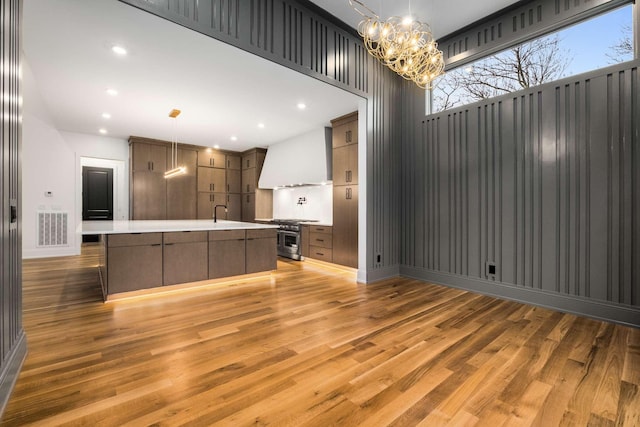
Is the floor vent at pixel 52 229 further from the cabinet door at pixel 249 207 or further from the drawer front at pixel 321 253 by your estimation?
the drawer front at pixel 321 253

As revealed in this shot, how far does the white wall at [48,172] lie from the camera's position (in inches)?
228

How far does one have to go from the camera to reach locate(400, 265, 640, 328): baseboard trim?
2.66 metres

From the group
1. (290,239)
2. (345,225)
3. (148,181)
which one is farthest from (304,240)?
(148,181)

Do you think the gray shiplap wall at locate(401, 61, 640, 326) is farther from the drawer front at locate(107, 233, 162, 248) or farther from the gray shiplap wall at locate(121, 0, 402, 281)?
the drawer front at locate(107, 233, 162, 248)

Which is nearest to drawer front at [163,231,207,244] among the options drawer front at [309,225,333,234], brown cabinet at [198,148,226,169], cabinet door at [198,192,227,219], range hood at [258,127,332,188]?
drawer front at [309,225,333,234]

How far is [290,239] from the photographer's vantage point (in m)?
6.33

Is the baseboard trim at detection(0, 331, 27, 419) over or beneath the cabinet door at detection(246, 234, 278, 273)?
beneath

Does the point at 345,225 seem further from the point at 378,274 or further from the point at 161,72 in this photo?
the point at 161,72

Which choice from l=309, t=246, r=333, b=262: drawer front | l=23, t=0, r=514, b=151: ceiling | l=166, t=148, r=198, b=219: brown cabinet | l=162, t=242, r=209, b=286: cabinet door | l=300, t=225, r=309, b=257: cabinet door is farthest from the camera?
l=166, t=148, r=198, b=219: brown cabinet

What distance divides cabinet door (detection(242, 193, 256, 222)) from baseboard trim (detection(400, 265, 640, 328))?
17.2 feet

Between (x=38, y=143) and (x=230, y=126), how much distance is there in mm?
4053

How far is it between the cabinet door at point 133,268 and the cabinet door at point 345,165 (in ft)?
10.2

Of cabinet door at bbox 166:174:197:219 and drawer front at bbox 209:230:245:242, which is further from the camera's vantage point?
cabinet door at bbox 166:174:197:219

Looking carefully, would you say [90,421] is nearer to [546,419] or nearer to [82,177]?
[546,419]
